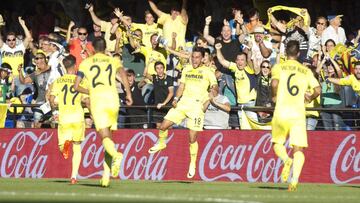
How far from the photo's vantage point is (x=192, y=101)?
22375mm

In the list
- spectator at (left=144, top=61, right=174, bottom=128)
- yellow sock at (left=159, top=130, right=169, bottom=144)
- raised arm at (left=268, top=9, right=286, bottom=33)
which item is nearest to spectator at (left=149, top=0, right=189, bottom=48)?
spectator at (left=144, top=61, right=174, bottom=128)

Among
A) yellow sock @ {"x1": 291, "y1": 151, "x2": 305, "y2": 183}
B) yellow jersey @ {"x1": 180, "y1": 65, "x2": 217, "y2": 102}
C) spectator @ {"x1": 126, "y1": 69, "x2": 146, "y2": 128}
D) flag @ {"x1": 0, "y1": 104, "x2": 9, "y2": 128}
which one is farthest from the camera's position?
flag @ {"x1": 0, "y1": 104, "x2": 9, "y2": 128}

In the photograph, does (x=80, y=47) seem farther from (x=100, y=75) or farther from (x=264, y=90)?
(x=100, y=75)

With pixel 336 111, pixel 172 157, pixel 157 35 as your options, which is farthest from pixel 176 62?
pixel 336 111

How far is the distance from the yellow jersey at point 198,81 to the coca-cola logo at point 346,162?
305 cm

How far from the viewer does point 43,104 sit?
25.4 m

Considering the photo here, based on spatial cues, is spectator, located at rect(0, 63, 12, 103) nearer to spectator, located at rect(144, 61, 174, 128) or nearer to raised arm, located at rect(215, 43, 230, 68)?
spectator, located at rect(144, 61, 174, 128)

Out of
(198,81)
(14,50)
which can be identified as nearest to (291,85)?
(198,81)

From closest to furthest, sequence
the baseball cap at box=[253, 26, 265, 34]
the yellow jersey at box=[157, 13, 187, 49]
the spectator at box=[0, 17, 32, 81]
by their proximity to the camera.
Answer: the baseball cap at box=[253, 26, 265, 34], the yellow jersey at box=[157, 13, 187, 49], the spectator at box=[0, 17, 32, 81]

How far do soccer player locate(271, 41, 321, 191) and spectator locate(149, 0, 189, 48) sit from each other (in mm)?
8164

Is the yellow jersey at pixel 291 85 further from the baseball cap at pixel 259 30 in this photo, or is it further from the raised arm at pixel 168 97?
the baseball cap at pixel 259 30

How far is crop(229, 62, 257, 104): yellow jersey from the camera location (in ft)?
81.1

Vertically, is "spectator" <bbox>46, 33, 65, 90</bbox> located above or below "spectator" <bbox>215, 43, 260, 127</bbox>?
above

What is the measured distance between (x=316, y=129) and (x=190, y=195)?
7131mm
